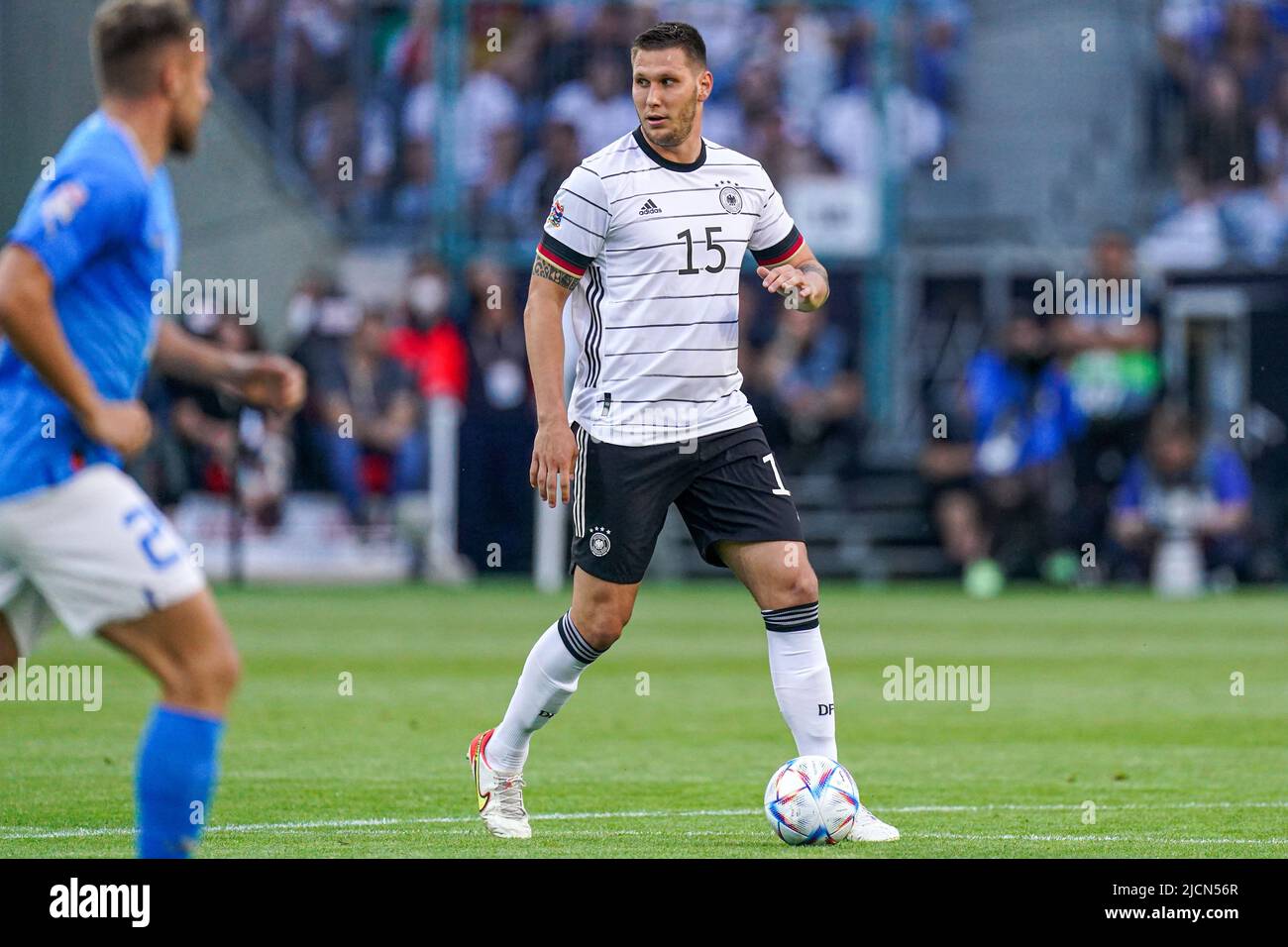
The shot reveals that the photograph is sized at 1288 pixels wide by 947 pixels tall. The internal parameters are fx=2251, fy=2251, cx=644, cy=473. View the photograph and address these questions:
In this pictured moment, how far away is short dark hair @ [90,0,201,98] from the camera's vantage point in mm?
5703

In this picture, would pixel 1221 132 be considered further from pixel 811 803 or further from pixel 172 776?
pixel 172 776

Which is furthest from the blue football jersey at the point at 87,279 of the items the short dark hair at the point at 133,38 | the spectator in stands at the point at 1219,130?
the spectator in stands at the point at 1219,130

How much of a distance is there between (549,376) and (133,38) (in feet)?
8.25

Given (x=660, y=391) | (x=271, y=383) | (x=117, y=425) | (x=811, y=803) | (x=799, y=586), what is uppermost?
(x=660, y=391)

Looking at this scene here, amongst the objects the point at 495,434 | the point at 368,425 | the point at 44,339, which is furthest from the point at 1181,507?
the point at 44,339

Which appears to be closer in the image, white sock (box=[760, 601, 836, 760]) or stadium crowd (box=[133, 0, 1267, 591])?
white sock (box=[760, 601, 836, 760])

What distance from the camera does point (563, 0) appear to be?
25.4 metres

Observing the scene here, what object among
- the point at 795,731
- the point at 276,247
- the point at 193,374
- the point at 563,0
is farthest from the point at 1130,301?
the point at 193,374

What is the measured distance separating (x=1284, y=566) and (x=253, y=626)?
37.3 ft

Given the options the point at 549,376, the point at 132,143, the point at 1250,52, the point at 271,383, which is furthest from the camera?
the point at 1250,52

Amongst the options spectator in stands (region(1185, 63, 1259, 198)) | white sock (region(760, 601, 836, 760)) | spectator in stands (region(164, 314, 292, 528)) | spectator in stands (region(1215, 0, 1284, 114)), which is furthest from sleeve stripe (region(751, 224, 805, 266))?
spectator in stands (region(1215, 0, 1284, 114))

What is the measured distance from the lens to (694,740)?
453 inches

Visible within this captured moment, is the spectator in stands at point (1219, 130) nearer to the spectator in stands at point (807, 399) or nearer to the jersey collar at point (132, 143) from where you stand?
the spectator in stands at point (807, 399)

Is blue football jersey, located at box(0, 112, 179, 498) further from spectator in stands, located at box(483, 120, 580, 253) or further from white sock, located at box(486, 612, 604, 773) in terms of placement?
spectator in stands, located at box(483, 120, 580, 253)
